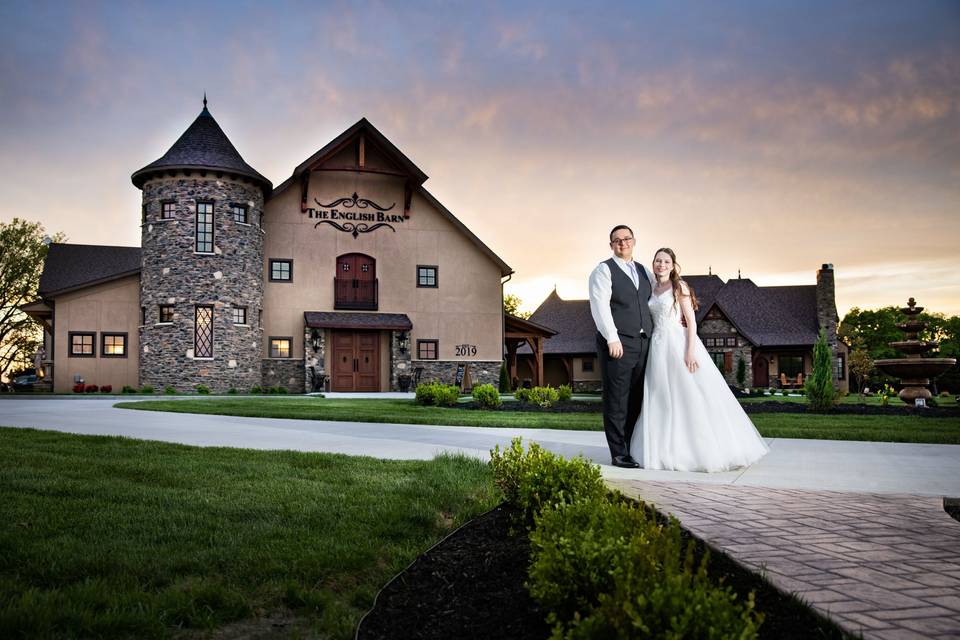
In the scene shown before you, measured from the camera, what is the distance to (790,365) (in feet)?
133

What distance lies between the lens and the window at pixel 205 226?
26594mm

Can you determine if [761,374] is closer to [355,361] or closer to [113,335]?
[355,361]

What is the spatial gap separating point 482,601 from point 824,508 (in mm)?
2658

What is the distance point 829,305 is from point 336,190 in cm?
2848

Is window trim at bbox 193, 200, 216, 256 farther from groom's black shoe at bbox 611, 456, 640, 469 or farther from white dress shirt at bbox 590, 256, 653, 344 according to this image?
groom's black shoe at bbox 611, 456, 640, 469

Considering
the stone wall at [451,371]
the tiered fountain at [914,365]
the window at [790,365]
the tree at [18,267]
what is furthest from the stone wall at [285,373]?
the window at [790,365]

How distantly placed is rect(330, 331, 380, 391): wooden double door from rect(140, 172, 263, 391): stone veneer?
347 centimetres

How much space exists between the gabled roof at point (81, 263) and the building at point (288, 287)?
519cm

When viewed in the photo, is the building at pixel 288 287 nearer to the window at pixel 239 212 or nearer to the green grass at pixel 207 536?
the window at pixel 239 212

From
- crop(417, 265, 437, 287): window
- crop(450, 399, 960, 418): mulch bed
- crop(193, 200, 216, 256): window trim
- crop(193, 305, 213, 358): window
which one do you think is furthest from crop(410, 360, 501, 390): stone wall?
crop(450, 399, 960, 418): mulch bed

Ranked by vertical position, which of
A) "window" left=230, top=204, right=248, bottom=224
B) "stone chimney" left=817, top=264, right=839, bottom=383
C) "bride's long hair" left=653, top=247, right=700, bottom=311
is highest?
"window" left=230, top=204, right=248, bottom=224

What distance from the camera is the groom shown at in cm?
659

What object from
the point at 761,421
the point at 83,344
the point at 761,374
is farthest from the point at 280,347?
the point at 761,374

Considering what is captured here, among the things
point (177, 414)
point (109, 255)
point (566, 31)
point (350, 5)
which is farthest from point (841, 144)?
point (109, 255)
